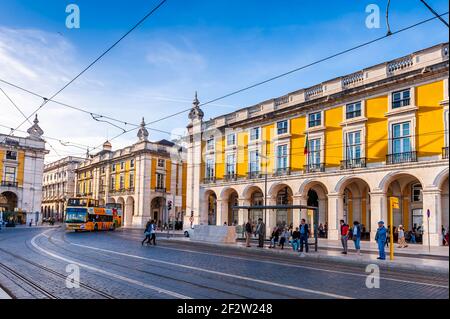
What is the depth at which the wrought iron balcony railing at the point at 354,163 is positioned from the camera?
105 ft

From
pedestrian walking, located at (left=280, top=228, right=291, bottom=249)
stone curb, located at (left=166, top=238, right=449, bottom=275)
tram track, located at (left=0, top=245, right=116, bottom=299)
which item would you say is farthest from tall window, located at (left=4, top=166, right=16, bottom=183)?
stone curb, located at (left=166, top=238, right=449, bottom=275)

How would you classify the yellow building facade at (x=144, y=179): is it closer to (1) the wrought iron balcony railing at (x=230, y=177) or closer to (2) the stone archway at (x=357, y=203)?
(1) the wrought iron balcony railing at (x=230, y=177)

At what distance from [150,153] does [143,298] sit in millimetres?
56434

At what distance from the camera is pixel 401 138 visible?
29875 millimetres

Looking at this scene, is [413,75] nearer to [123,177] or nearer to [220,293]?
[220,293]

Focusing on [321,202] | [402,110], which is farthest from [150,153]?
[402,110]

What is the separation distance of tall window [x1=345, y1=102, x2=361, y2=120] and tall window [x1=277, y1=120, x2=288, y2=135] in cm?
634

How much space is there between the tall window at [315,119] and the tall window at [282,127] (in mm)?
2587

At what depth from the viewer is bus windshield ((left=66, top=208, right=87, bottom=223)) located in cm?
4284

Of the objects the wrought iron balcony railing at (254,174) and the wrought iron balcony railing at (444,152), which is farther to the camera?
the wrought iron balcony railing at (254,174)

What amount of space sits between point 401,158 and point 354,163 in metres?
3.80

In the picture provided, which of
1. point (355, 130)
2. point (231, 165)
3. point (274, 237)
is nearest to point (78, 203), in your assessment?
point (231, 165)

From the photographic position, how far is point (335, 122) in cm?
3447

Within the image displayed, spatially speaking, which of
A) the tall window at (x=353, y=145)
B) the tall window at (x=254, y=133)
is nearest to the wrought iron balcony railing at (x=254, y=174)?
the tall window at (x=254, y=133)
